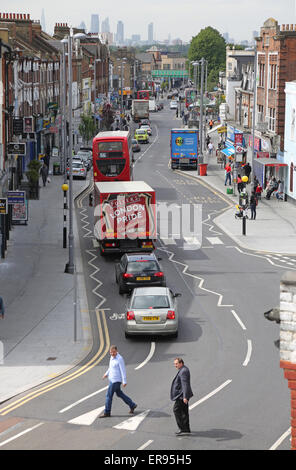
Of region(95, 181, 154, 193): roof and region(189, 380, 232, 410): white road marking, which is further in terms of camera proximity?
region(95, 181, 154, 193): roof

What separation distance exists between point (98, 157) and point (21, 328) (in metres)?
21.9

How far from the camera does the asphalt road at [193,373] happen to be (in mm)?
18422

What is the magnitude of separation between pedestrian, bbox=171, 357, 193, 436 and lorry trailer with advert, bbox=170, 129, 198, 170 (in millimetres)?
58917

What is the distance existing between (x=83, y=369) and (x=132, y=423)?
15.1 feet

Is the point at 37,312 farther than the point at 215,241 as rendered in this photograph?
No

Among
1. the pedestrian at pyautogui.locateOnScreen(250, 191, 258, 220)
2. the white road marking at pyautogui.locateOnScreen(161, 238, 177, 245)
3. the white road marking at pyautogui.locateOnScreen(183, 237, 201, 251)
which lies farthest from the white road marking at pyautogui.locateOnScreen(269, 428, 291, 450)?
the pedestrian at pyautogui.locateOnScreen(250, 191, 258, 220)

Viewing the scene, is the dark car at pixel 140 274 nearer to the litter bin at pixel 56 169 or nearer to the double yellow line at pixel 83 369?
the double yellow line at pixel 83 369

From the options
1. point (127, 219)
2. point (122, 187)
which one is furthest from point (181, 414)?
point (122, 187)

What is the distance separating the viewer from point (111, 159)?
159 ft

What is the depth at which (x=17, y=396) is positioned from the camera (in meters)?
21.3

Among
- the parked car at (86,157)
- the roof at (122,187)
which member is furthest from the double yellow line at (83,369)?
the parked car at (86,157)

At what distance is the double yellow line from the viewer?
20.7m

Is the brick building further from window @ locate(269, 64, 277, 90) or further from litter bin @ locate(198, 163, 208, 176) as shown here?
litter bin @ locate(198, 163, 208, 176)

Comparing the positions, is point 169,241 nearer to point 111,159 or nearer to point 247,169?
point 111,159
